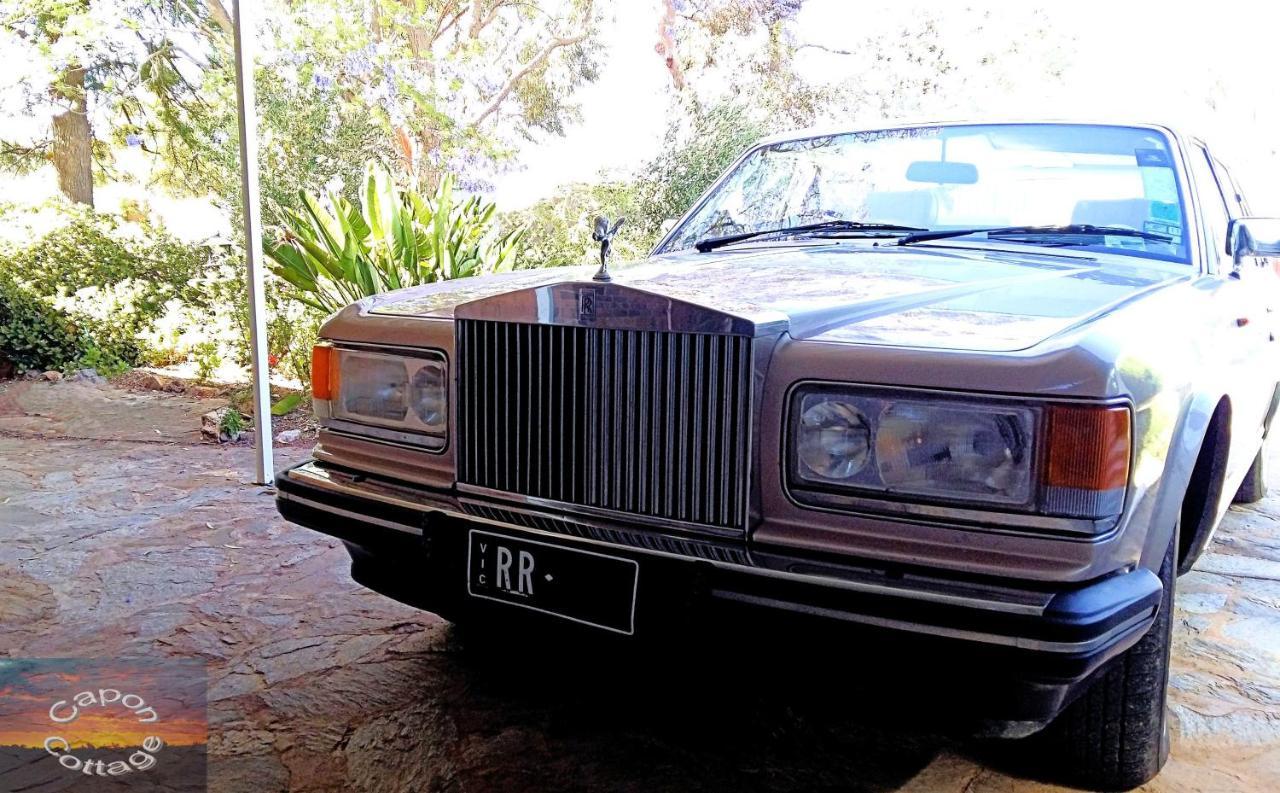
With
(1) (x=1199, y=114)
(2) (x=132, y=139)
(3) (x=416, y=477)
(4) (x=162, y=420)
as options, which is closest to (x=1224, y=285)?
(3) (x=416, y=477)

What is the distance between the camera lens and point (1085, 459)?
145 cm

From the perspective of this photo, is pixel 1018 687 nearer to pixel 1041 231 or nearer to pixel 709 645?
pixel 709 645

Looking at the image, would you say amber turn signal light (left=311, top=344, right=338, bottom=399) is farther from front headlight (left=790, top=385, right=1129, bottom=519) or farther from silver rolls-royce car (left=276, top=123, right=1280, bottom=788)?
front headlight (left=790, top=385, right=1129, bottom=519)

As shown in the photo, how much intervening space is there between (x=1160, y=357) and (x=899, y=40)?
43.5ft

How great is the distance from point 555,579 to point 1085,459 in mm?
968

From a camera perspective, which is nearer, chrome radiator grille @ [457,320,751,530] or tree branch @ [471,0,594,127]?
chrome radiator grille @ [457,320,751,530]

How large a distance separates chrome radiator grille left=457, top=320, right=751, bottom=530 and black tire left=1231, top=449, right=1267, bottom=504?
3682 mm

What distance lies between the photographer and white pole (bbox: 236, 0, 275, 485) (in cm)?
405

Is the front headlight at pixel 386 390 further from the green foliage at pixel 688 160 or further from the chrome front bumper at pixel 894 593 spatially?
the green foliage at pixel 688 160

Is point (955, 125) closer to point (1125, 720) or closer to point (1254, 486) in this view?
point (1125, 720)

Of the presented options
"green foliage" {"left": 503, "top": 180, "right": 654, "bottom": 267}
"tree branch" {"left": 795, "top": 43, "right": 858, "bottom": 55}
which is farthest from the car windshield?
"tree branch" {"left": 795, "top": 43, "right": 858, "bottom": 55}

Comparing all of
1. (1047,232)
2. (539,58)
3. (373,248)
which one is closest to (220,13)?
(539,58)

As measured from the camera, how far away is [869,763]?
2129mm

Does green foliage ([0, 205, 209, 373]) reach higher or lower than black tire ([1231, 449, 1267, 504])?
higher
